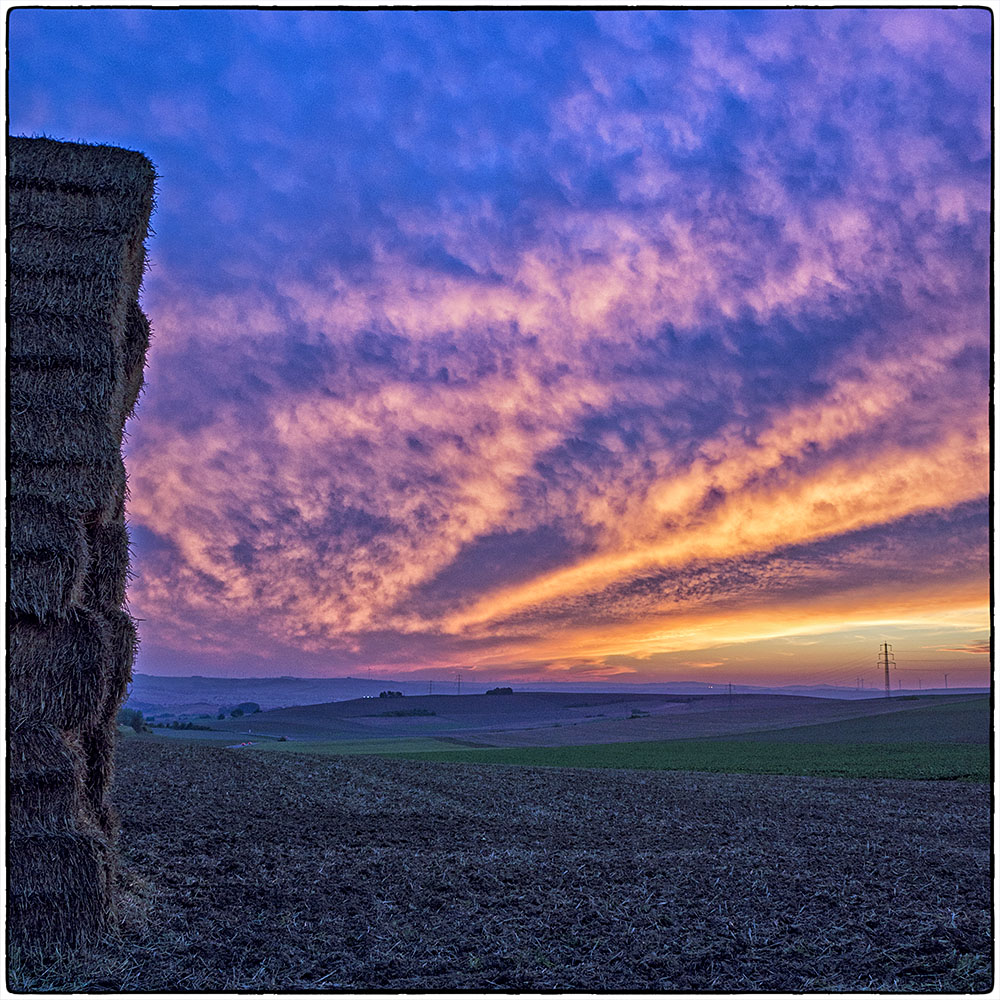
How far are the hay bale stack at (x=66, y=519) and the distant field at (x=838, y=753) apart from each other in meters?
26.2

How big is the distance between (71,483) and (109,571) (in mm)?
1734

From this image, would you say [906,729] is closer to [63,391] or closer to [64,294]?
[63,391]

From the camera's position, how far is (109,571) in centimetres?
899

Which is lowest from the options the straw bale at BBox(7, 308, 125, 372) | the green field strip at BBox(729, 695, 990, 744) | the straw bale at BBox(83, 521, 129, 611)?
the green field strip at BBox(729, 695, 990, 744)

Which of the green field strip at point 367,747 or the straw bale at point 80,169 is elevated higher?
the straw bale at point 80,169

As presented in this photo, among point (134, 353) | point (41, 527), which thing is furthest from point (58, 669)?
point (134, 353)

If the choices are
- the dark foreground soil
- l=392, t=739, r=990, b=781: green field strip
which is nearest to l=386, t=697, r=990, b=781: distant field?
l=392, t=739, r=990, b=781: green field strip

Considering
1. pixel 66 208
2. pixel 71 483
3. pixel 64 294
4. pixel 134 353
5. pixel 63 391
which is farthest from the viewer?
pixel 134 353

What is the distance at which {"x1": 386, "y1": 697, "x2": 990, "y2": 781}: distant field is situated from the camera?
3056 cm

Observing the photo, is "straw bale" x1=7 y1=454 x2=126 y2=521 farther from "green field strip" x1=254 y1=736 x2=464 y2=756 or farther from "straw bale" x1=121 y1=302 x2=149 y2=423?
"green field strip" x1=254 y1=736 x2=464 y2=756

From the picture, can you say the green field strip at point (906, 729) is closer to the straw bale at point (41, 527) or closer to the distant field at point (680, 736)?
the distant field at point (680, 736)

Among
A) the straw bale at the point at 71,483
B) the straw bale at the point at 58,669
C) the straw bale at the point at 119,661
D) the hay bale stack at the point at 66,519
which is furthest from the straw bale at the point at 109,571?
the straw bale at the point at 58,669

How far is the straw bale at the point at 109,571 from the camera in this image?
8.75m

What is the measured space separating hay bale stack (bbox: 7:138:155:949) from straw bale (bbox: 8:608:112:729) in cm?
1
